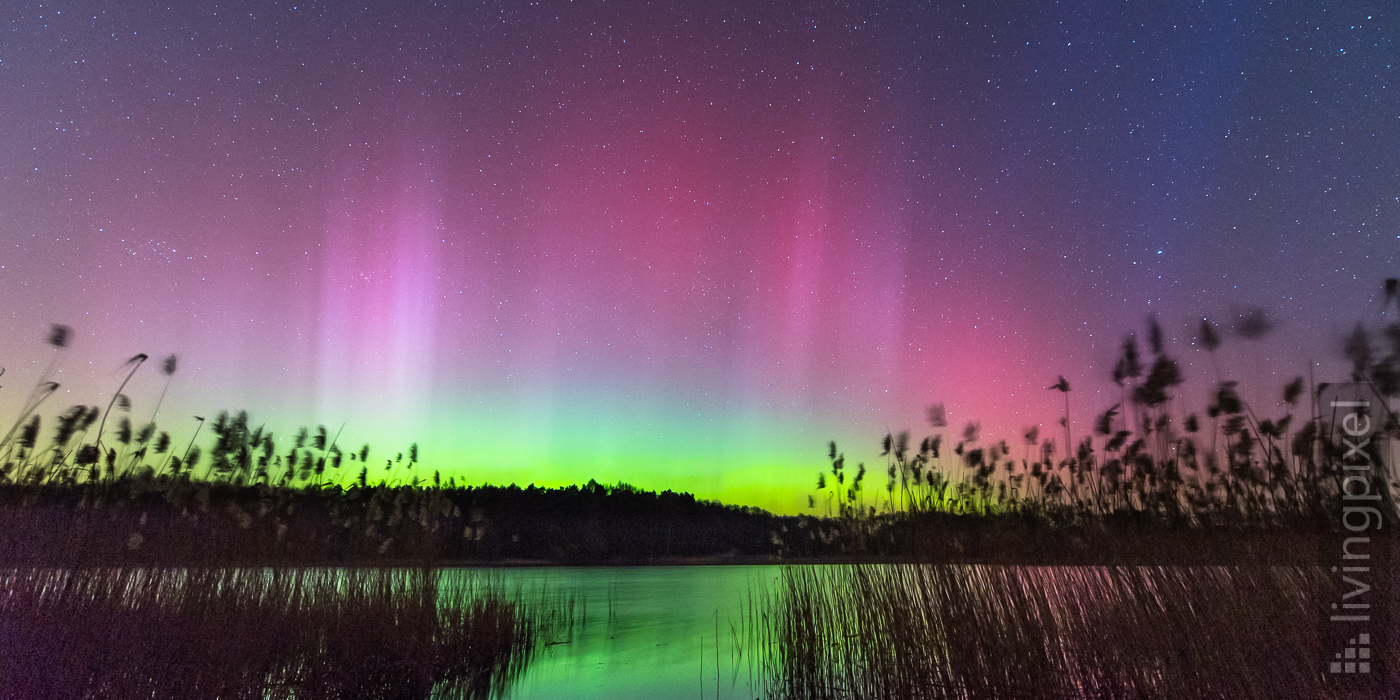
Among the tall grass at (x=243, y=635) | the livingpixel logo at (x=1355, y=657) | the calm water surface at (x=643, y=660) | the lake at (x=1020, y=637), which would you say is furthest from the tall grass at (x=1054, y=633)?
the tall grass at (x=243, y=635)

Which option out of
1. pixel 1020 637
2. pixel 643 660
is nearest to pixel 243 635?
pixel 643 660

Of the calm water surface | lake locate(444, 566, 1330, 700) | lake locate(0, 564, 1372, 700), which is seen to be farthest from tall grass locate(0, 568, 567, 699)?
lake locate(444, 566, 1330, 700)

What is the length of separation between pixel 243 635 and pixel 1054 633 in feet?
20.8

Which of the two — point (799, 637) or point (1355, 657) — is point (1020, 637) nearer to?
point (1355, 657)

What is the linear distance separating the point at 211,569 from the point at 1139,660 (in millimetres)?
7058

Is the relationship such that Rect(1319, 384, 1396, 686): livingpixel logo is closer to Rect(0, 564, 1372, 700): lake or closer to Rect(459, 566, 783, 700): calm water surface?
Rect(0, 564, 1372, 700): lake

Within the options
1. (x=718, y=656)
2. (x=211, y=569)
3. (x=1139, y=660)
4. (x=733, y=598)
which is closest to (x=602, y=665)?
(x=718, y=656)

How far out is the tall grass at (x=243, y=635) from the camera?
16.5 feet

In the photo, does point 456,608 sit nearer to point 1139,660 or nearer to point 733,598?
point 1139,660

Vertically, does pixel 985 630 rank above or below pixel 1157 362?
below

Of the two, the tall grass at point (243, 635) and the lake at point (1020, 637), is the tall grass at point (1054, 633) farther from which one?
the tall grass at point (243, 635)

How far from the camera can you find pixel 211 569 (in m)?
5.98

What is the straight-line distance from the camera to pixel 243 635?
589 cm

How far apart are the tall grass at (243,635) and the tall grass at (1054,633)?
3.62 metres
